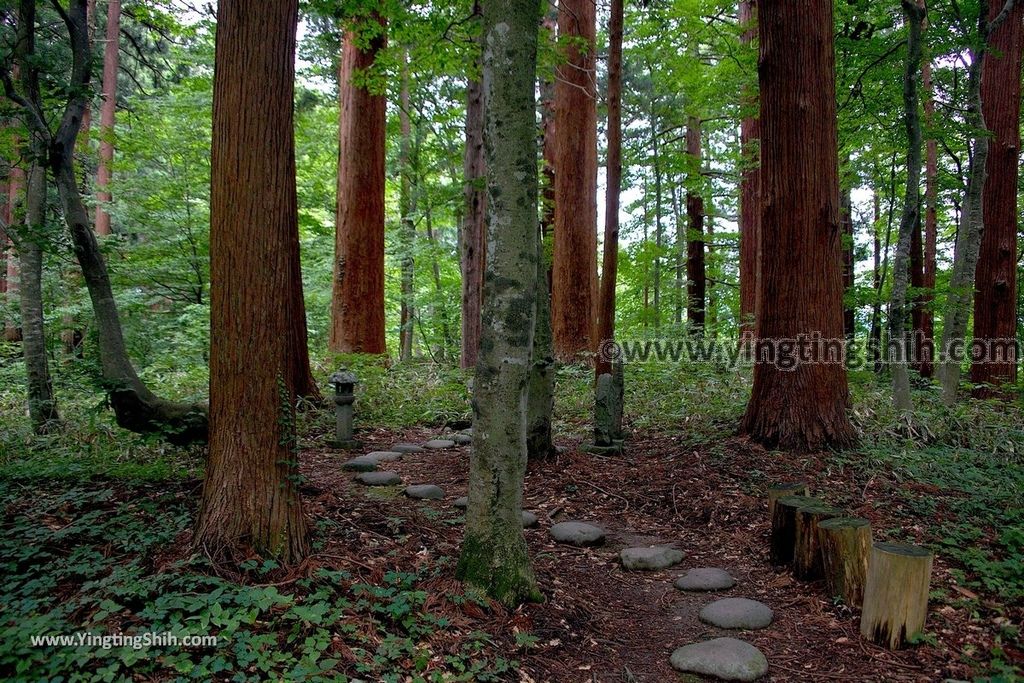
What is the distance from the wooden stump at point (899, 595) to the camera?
321 cm

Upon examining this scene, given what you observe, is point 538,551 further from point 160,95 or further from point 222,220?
point 160,95

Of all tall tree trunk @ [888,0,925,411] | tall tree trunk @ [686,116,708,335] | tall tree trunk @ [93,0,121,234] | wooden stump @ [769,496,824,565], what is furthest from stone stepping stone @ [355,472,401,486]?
tall tree trunk @ [93,0,121,234]

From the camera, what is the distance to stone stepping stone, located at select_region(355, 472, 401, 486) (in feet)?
17.6

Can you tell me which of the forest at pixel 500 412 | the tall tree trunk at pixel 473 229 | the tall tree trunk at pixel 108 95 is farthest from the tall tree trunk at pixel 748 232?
the tall tree trunk at pixel 108 95

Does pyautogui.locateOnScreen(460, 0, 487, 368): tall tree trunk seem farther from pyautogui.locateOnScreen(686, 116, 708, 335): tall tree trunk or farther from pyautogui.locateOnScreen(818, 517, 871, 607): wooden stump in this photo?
pyautogui.locateOnScreen(818, 517, 871, 607): wooden stump

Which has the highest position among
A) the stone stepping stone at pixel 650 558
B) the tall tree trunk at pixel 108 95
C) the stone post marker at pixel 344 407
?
the tall tree trunk at pixel 108 95

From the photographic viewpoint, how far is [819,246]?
6113 millimetres

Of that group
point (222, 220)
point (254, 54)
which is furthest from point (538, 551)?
point (254, 54)

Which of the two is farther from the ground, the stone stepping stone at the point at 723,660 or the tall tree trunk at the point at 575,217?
the tall tree trunk at the point at 575,217

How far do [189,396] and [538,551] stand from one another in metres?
6.10

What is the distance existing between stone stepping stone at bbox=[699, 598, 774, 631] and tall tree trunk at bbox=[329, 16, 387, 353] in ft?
25.6

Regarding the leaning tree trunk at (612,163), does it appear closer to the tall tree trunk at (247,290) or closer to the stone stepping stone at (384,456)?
the stone stepping stone at (384,456)

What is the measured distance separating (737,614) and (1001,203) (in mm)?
9385

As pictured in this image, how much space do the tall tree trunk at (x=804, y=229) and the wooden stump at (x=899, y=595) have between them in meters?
2.83
